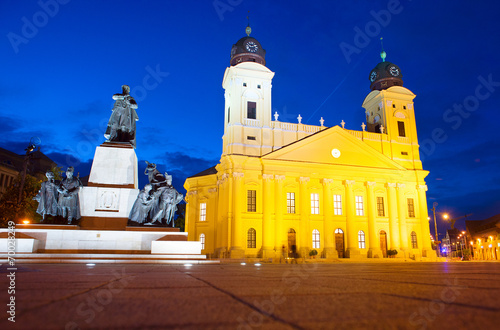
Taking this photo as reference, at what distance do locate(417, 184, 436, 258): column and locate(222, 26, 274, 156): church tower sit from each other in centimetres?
1676

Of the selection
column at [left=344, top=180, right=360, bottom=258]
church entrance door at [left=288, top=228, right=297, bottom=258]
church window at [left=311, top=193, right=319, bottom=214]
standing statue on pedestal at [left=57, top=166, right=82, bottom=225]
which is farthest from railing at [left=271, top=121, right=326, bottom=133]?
standing statue on pedestal at [left=57, top=166, right=82, bottom=225]

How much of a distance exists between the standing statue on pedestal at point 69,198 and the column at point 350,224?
26.1 meters

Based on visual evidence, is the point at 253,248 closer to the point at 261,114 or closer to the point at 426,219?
the point at 261,114

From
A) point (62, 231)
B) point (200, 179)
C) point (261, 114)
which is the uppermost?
point (261, 114)

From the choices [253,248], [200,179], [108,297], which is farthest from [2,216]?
[108,297]

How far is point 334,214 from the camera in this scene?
33.8 metres

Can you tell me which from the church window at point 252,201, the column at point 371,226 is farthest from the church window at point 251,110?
the column at point 371,226

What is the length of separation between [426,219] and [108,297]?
3893 centimetres

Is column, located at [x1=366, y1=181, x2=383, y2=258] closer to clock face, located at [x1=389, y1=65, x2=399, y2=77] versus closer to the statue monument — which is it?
clock face, located at [x1=389, y1=65, x2=399, y2=77]

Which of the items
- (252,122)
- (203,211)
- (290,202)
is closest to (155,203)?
(290,202)

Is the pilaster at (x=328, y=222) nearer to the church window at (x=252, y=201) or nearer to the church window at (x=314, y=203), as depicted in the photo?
the church window at (x=314, y=203)

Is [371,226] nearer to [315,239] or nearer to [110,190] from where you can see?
[315,239]

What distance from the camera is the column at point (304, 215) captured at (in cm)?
3168

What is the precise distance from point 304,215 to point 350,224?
4.68 metres
